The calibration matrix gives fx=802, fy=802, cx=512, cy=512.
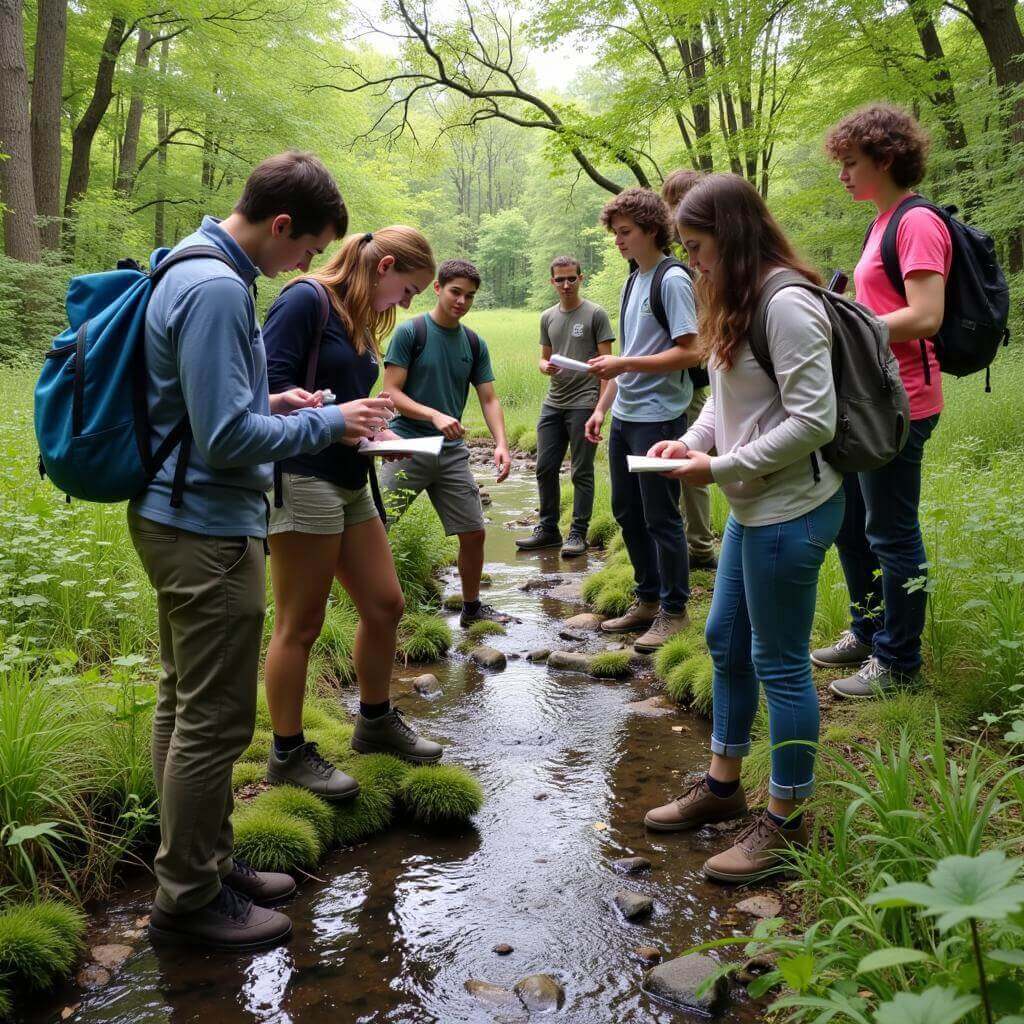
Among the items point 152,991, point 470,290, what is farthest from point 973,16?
point 152,991

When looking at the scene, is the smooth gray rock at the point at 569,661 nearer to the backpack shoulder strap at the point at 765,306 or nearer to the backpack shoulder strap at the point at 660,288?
the backpack shoulder strap at the point at 660,288

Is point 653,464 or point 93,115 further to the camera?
point 93,115

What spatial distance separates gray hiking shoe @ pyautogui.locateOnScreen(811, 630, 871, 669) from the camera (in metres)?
3.95

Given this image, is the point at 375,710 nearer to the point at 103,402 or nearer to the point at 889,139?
the point at 103,402

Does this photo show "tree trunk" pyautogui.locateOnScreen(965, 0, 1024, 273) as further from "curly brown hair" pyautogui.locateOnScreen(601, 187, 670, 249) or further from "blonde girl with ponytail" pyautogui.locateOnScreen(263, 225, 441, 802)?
"blonde girl with ponytail" pyautogui.locateOnScreen(263, 225, 441, 802)

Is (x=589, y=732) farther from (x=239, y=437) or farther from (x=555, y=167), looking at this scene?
(x=555, y=167)

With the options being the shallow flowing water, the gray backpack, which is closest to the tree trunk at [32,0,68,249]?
the shallow flowing water

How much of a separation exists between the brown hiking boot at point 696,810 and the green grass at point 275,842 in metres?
1.22

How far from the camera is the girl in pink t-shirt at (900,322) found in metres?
3.04

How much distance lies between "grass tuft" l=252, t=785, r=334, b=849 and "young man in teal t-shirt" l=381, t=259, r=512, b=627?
249 cm

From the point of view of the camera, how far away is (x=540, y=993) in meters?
2.13

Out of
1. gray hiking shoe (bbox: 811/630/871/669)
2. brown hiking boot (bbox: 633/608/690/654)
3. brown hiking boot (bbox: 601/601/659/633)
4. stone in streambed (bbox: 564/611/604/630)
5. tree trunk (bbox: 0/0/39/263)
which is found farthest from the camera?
tree trunk (bbox: 0/0/39/263)

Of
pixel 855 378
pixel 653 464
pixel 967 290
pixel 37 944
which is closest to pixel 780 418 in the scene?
pixel 855 378

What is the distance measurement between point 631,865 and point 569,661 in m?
1.99
